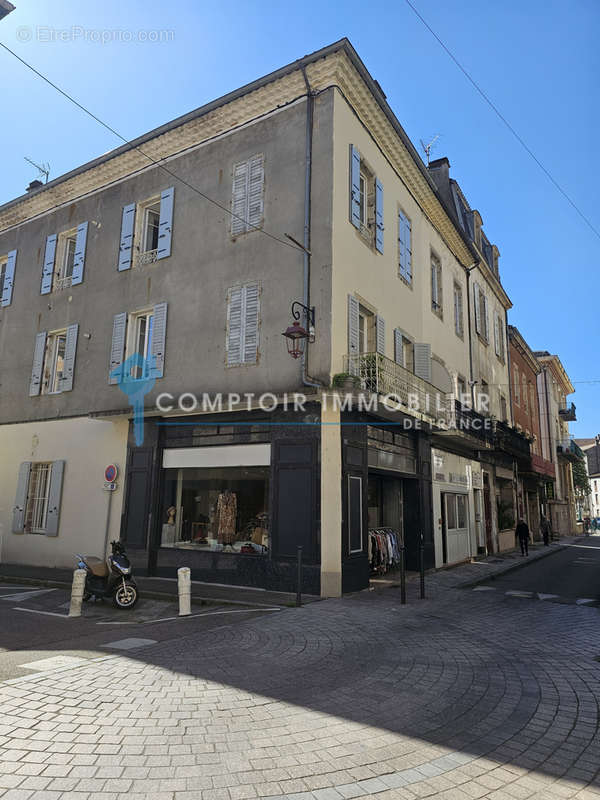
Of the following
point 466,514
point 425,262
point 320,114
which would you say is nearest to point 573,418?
point 466,514

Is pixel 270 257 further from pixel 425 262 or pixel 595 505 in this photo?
pixel 595 505

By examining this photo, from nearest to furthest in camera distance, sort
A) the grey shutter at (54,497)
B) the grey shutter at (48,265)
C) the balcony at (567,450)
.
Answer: the grey shutter at (54,497)
the grey shutter at (48,265)
the balcony at (567,450)

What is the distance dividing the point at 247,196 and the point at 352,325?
3.98 meters

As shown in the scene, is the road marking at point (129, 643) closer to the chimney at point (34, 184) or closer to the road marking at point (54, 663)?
the road marking at point (54, 663)

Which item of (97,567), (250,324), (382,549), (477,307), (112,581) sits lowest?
(112,581)

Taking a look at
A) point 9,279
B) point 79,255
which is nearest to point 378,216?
point 79,255

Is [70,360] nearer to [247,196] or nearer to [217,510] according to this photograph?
[217,510]

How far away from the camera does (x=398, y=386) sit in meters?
11.5

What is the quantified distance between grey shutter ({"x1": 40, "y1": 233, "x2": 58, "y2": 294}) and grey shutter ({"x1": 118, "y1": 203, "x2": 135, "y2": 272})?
9.88ft

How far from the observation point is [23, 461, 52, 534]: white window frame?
1423cm

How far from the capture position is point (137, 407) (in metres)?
12.3

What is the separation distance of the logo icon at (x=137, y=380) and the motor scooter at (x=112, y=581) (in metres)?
4.02

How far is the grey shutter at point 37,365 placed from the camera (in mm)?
15000

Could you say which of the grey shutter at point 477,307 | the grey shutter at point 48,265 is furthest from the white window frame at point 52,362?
the grey shutter at point 477,307
